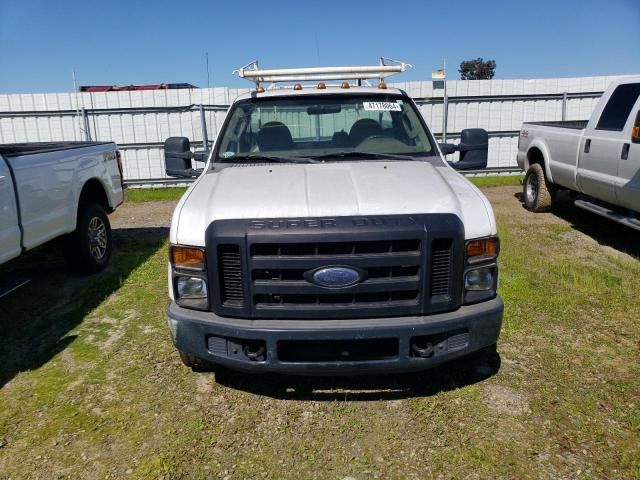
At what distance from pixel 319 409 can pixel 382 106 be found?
2.59 m

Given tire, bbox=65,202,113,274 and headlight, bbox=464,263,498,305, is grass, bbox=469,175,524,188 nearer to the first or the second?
tire, bbox=65,202,113,274

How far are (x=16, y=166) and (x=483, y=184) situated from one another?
1003 centimetres

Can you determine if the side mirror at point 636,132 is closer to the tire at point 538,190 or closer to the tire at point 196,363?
the tire at point 538,190

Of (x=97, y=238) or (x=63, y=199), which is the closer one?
(x=63, y=199)

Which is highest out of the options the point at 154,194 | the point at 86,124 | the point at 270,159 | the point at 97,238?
the point at 86,124

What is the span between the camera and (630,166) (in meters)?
5.93

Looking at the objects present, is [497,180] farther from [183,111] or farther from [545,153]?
[183,111]

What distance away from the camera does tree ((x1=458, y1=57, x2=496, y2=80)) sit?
55.3 m

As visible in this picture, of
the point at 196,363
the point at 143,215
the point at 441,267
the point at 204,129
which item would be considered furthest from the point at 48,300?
the point at 204,129

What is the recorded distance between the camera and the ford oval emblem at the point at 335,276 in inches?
107

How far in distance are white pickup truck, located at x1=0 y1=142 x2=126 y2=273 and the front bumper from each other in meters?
2.45

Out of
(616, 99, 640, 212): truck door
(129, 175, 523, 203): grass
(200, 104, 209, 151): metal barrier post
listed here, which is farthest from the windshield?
(200, 104, 209, 151): metal barrier post

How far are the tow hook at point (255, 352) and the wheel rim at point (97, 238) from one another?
12.2 feet

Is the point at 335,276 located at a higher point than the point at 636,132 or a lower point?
lower
